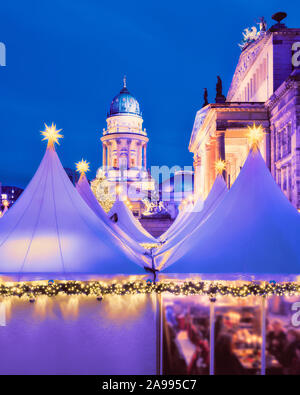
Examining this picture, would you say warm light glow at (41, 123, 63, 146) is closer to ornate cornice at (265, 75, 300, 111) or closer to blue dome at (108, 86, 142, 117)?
ornate cornice at (265, 75, 300, 111)

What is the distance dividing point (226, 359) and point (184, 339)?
2.87 ft

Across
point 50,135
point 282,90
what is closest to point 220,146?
point 282,90

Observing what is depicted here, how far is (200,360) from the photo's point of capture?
710cm

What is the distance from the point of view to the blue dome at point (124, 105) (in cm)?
9344

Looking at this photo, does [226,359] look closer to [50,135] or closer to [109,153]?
[50,135]

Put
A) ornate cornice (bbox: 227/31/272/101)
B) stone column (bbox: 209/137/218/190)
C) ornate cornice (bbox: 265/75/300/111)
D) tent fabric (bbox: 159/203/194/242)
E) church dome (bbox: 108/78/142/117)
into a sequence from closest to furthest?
1. tent fabric (bbox: 159/203/194/242)
2. ornate cornice (bbox: 265/75/300/111)
3. ornate cornice (bbox: 227/31/272/101)
4. stone column (bbox: 209/137/218/190)
5. church dome (bbox: 108/78/142/117)

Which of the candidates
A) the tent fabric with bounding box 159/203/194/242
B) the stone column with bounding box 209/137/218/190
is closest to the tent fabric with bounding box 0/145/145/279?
the tent fabric with bounding box 159/203/194/242

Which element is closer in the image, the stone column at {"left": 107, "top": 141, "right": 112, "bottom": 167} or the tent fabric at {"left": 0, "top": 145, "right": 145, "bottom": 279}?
the tent fabric at {"left": 0, "top": 145, "right": 145, "bottom": 279}

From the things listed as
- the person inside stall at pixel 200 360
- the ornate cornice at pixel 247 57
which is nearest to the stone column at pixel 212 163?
the ornate cornice at pixel 247 57

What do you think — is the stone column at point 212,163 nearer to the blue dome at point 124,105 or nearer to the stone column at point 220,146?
the stone column at point 220,146

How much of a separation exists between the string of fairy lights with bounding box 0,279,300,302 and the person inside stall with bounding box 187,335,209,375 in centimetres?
93

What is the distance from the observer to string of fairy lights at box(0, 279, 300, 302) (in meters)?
7.10

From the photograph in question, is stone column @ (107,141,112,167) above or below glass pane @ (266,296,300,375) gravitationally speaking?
above
